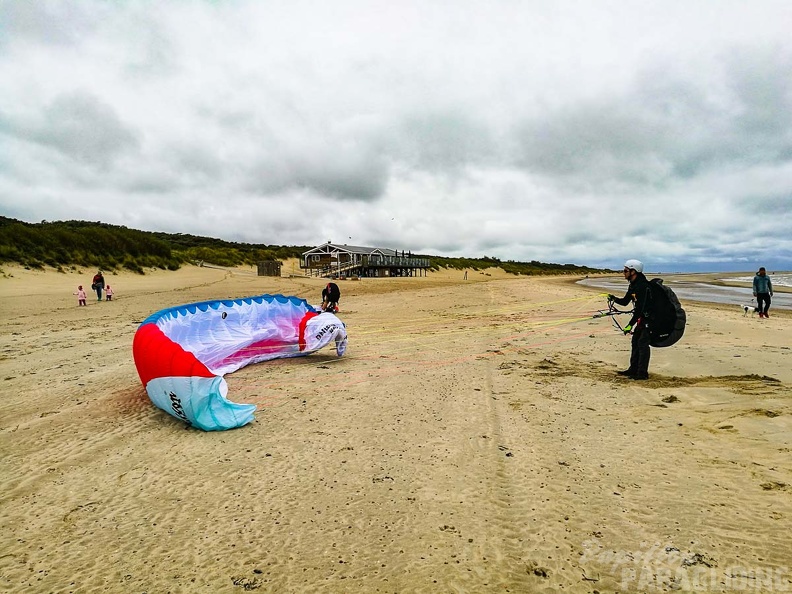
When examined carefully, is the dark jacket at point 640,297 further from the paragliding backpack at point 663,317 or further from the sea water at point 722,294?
the sea water at point 722,294

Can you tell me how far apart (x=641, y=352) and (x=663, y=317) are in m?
0.64

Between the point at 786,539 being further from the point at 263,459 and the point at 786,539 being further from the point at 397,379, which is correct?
the point at 397,379

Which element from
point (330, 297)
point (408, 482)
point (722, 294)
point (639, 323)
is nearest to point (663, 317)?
point (639, 323)

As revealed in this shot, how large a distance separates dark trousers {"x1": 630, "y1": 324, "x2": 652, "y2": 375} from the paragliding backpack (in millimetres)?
97

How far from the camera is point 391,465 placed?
390 cm

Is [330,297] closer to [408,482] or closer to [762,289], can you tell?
[408,482]

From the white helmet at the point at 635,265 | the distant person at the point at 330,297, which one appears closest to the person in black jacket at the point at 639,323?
the white helmet at the point at 635,265

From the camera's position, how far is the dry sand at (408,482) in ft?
8.60

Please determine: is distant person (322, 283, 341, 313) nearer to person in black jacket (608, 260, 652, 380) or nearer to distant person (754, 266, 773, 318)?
person in black jacket (608, 260, 652, 380)

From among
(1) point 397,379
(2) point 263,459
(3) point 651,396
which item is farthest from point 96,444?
(3) point 651,396

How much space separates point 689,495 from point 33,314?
19.4 meters

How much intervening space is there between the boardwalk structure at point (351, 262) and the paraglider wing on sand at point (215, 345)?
40.9 meters

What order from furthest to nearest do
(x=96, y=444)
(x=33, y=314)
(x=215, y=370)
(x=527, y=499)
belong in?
(x=33, y=314)
(x=215, y=370)
(x=96, y=444)
(x=527, y=499)

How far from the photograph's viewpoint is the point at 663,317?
6.57 m
